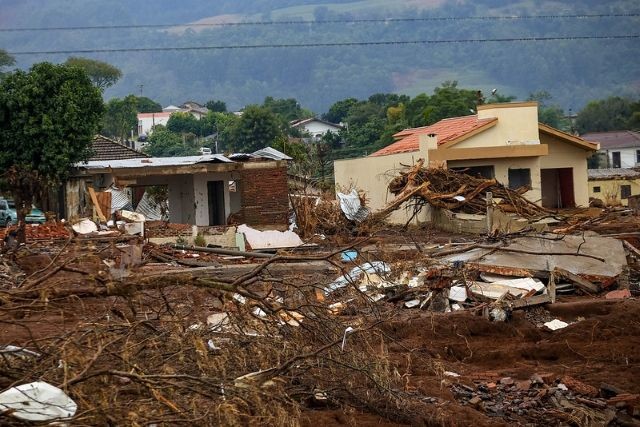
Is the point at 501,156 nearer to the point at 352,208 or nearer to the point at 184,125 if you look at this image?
the point at 352,208

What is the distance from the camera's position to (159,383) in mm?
7254

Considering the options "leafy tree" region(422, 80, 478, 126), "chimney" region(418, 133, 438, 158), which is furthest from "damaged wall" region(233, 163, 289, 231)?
"leafy tree" region(422, 80, 478, 126)

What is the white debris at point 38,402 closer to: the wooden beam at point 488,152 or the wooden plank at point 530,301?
the wooden plank at point 530,301

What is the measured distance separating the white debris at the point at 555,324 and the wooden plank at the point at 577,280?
1.84m

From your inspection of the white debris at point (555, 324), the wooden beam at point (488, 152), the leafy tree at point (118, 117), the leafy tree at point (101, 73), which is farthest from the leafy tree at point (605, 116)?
the white debris at point (555, 324)

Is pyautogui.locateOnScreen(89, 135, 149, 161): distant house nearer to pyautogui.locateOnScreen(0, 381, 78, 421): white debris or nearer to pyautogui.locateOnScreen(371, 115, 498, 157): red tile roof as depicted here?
pyautogui.locateOnScreen(371, 115, 498, 157): red tile roof

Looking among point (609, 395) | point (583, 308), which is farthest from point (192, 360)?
point (583, 308)

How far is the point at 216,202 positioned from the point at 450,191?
836 centimetres

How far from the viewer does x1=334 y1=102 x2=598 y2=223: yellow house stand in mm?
33562

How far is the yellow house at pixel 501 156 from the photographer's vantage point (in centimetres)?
3356

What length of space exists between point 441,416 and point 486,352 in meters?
3.92

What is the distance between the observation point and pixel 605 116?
98438mm

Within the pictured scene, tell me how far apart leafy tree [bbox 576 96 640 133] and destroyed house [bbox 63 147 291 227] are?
219 ft

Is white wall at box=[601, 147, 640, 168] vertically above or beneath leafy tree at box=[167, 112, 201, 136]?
beneath
